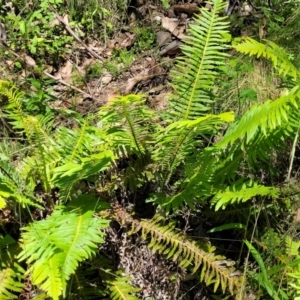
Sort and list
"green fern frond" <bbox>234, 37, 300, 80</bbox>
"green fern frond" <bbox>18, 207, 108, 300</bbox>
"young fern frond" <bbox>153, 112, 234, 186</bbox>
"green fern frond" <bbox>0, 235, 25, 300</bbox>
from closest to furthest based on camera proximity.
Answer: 1. "green fern frond" <bbox>18, 207, 108, 300</bbox>
2. "young fern frond" <bbox>153, 112, 234, 186</bbox>
3. "green fern frond" <bbox>0, 235, 25, 300</bbox>
4. "green fern frond" <bbox>234, 37, 300, 80</bbox>

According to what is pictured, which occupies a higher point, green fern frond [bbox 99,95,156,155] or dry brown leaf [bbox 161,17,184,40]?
dry brown leaf [bbox 161,17,184,40]

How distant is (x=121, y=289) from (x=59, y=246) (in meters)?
0.50

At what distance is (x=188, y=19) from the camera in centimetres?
423

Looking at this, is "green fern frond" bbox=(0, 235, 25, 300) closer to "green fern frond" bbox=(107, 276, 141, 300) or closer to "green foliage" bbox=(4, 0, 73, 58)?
"green fern frond" bbox=(107, 276, 141, 300)

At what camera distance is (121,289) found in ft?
9.12

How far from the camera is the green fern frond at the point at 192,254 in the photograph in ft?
9.00

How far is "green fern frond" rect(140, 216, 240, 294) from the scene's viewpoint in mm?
2744

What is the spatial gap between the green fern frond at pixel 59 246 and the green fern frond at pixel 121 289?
30 centimetres

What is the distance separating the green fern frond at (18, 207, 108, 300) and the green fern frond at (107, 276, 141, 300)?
0.30 meters

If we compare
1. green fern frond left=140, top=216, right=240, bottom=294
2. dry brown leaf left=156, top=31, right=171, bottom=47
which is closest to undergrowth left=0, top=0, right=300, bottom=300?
green fern frond left=140, top=216, right=240, bottom=294

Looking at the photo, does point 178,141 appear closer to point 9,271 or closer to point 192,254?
point 192,254

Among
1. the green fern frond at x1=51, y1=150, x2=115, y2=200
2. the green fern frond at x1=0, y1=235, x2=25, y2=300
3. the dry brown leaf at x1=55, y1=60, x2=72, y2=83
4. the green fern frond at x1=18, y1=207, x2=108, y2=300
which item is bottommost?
the green fern frond at x1=0, y1=235, x2=25, y2=300

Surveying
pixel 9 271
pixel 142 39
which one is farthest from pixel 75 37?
pixel 9 271

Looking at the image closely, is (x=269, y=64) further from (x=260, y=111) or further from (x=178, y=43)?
(x=260, y=111)
